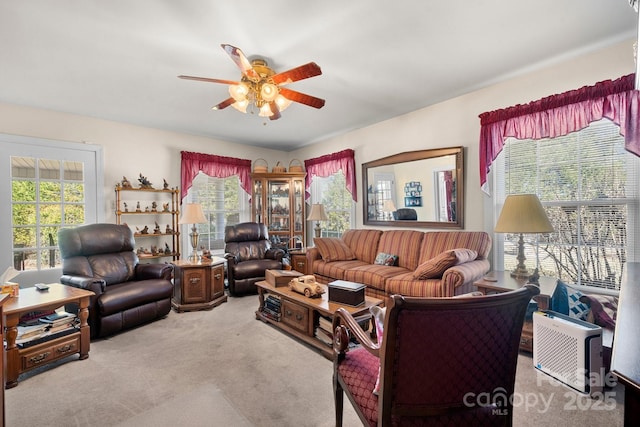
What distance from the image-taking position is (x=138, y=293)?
119 inches

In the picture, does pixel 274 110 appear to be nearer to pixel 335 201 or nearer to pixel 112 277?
pixel 112 277

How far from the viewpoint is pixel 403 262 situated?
377cm

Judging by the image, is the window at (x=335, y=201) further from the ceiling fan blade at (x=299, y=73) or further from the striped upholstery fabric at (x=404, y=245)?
the ceiling fan blade at (x=299, y=73)

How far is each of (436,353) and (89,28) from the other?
295cm

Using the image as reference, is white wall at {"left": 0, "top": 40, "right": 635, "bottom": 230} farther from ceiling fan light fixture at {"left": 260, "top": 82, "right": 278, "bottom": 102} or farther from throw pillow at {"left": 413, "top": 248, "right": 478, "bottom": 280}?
ceiling fan light fixture at {"left": 260, "top": 82, "right": 278, "bottom": 102}

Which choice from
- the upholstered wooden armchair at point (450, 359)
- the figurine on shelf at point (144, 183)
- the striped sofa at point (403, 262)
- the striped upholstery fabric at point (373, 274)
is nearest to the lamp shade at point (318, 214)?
the striped sofa at point (403, 262)

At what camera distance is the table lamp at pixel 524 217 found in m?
2.39

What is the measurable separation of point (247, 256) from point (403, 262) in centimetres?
231

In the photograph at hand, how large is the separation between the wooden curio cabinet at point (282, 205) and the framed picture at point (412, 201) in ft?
6.99

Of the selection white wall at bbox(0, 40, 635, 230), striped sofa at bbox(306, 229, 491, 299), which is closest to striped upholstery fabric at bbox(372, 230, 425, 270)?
striped sofa at bbox(306, 229, 491, 299)

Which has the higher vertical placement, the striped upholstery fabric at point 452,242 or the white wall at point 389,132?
the white wall at point 389,132

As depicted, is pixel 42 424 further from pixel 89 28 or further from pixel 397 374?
pixel 89 28

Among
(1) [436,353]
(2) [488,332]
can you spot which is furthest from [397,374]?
(2) [488,332]

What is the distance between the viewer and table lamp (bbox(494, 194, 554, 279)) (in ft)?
7.84
